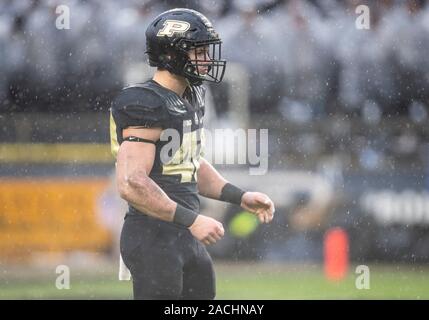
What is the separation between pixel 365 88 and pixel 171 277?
890cm

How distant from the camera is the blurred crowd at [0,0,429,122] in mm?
12266

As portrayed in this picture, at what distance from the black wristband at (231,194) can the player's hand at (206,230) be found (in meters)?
0.46

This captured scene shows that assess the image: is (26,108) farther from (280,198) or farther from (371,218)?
(371,218)

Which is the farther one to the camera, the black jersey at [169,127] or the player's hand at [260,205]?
the player's hand at [260,205]

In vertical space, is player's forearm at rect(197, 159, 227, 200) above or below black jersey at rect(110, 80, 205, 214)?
below

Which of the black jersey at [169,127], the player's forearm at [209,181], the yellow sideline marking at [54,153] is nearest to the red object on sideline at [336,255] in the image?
the yellow sideline marking at [54,153]

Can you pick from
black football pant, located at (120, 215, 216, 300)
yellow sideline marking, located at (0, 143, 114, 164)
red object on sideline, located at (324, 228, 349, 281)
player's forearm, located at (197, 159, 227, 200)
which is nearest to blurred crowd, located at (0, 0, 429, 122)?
yellow sideline marking, located at (0, 143, 114, 164)

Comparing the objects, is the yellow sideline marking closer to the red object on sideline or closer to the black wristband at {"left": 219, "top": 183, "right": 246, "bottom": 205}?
the red object on sideline

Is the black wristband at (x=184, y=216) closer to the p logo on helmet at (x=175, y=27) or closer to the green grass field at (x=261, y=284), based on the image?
the p logo on helmet at (x=175, y=27)

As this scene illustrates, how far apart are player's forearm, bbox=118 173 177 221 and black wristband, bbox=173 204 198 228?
0.05ft

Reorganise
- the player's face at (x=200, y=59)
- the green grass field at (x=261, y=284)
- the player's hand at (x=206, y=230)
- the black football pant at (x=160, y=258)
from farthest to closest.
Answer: the green grass field at (x=261, y=284), the player's face at (x=200, y=59), the black football pant at (x=160, y=258), the player's hand at (x=206, y=230)

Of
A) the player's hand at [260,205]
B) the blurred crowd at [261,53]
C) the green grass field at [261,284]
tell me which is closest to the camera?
the player's hand at [260,205]

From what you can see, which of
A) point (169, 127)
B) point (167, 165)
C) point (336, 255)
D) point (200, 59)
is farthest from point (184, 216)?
point (336, 255)

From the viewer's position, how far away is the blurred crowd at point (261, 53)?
1227 cm
